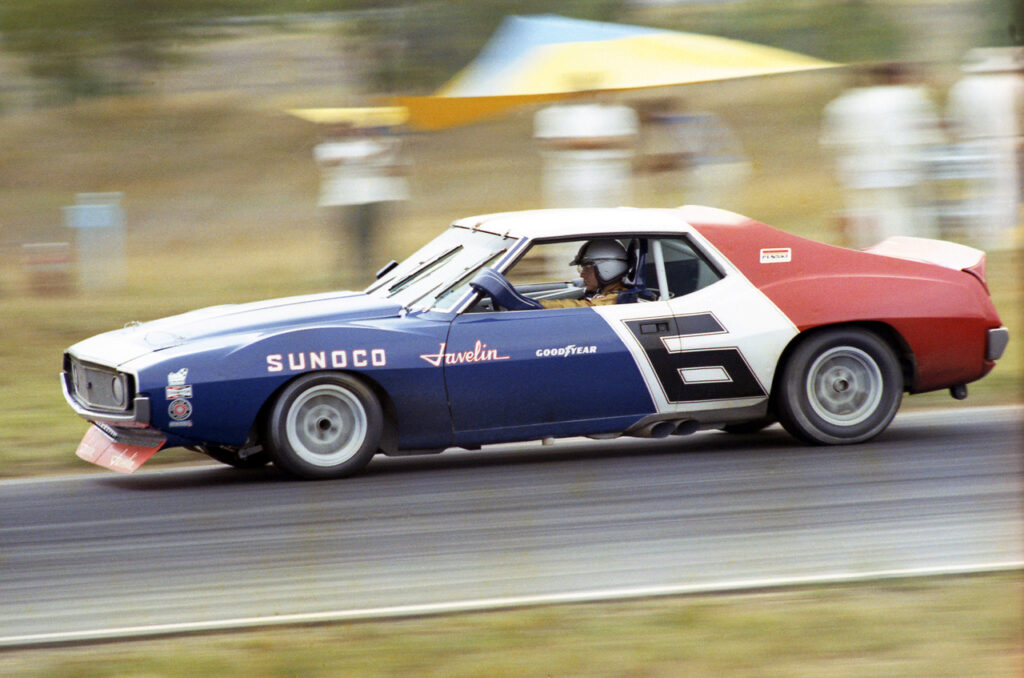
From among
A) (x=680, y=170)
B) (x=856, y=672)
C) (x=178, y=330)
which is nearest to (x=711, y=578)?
(x=856, y=672)

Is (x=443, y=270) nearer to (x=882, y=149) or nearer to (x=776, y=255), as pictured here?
(x=776, y=255)

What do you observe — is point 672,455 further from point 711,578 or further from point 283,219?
point 283,219

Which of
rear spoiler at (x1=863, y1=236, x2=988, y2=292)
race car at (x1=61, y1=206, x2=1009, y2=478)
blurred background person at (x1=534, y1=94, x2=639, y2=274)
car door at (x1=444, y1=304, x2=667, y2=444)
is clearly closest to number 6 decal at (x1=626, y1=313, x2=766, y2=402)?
race car at (x1=61, y1=206, x2=1009, y2=478)

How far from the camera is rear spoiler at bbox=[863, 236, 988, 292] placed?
24.8ft

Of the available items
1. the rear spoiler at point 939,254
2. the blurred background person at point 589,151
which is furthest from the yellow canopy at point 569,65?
the rear spoiler at point 939,254

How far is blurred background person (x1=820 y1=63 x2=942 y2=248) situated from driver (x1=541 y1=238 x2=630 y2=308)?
18.7ft

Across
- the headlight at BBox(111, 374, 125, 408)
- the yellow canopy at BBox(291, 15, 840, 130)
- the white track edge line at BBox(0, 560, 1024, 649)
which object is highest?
the yellow canopy at BBox(291, 15, 840, 130)

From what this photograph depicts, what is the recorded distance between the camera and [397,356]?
674 cm

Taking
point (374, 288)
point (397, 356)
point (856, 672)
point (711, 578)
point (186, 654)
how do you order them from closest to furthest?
point (856, 672) → point (186, 654) → point (711, 578) → point (397, 356) → point (374, 288)

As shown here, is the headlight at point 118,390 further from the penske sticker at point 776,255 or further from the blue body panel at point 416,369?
the penske sticker at point 776,255

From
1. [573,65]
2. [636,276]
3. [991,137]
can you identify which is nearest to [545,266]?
[636,276]

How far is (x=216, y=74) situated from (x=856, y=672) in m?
30.9

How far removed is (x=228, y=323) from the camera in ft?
22.7

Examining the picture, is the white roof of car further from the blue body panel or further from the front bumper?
the front bumper
